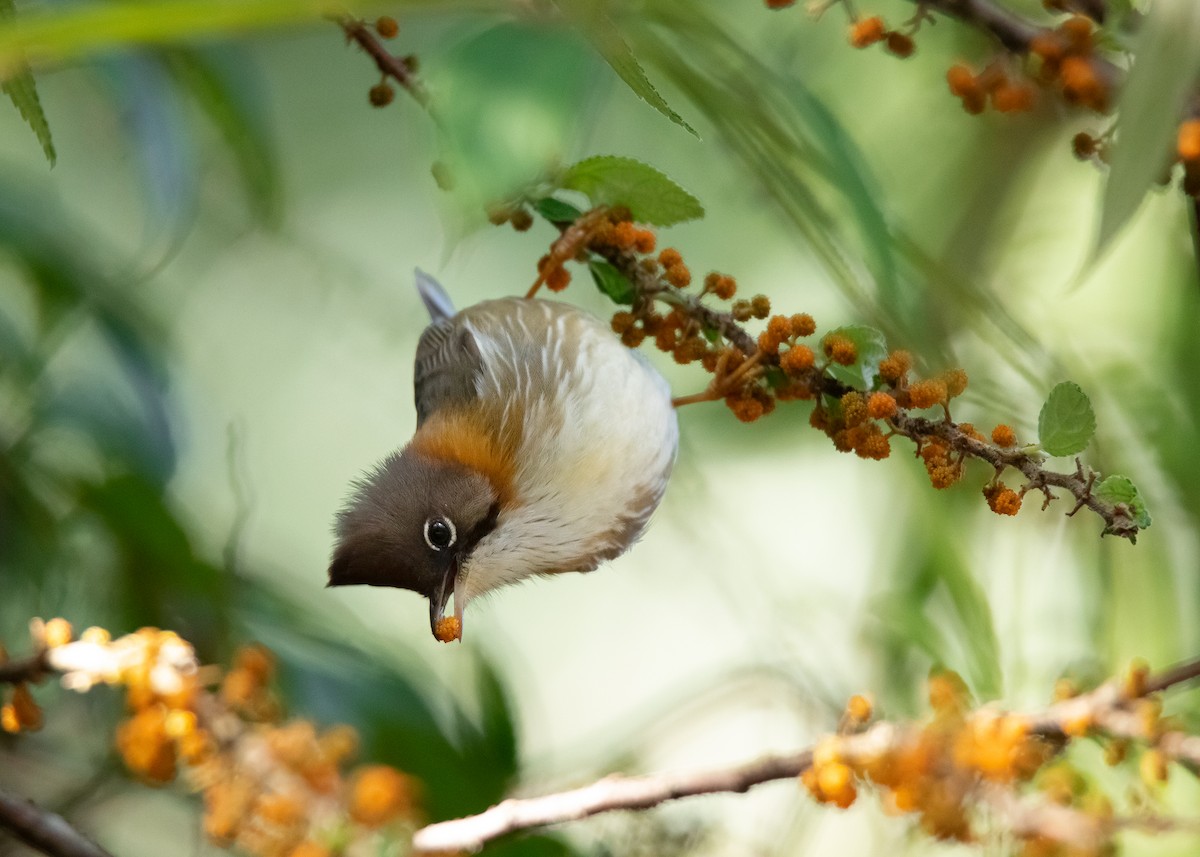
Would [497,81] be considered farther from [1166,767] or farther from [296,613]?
[296,613]

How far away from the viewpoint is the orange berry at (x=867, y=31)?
979 mm

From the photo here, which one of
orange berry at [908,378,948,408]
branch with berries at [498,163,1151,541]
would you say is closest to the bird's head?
branch with berries at [498,163,1151,541]

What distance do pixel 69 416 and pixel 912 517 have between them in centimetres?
120

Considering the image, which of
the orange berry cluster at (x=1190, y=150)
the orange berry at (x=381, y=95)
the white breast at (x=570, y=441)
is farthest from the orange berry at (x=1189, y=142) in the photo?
the white breast at (x=570, y=441)

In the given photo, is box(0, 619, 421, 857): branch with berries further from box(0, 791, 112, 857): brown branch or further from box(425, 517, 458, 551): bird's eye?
box(425, 517, 458, 551): bird's eye

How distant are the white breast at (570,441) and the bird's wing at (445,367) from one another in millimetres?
18

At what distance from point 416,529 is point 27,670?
0.55 meters

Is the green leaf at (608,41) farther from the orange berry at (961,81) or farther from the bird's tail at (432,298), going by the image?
the bird's tail at (432,298)

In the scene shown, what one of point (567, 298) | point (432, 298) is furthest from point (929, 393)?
point (567, 298)

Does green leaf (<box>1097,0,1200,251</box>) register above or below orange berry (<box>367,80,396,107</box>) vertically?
above

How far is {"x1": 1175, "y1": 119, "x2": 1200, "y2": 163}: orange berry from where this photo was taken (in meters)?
0.80

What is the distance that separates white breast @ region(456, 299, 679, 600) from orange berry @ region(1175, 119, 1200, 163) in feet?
2.52

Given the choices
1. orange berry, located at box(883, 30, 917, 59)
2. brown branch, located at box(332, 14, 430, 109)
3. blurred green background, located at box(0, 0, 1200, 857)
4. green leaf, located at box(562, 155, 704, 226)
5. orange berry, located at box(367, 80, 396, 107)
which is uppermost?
orange berry, located at box(883, 30, 917, 59)

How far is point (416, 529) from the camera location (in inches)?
51.9
